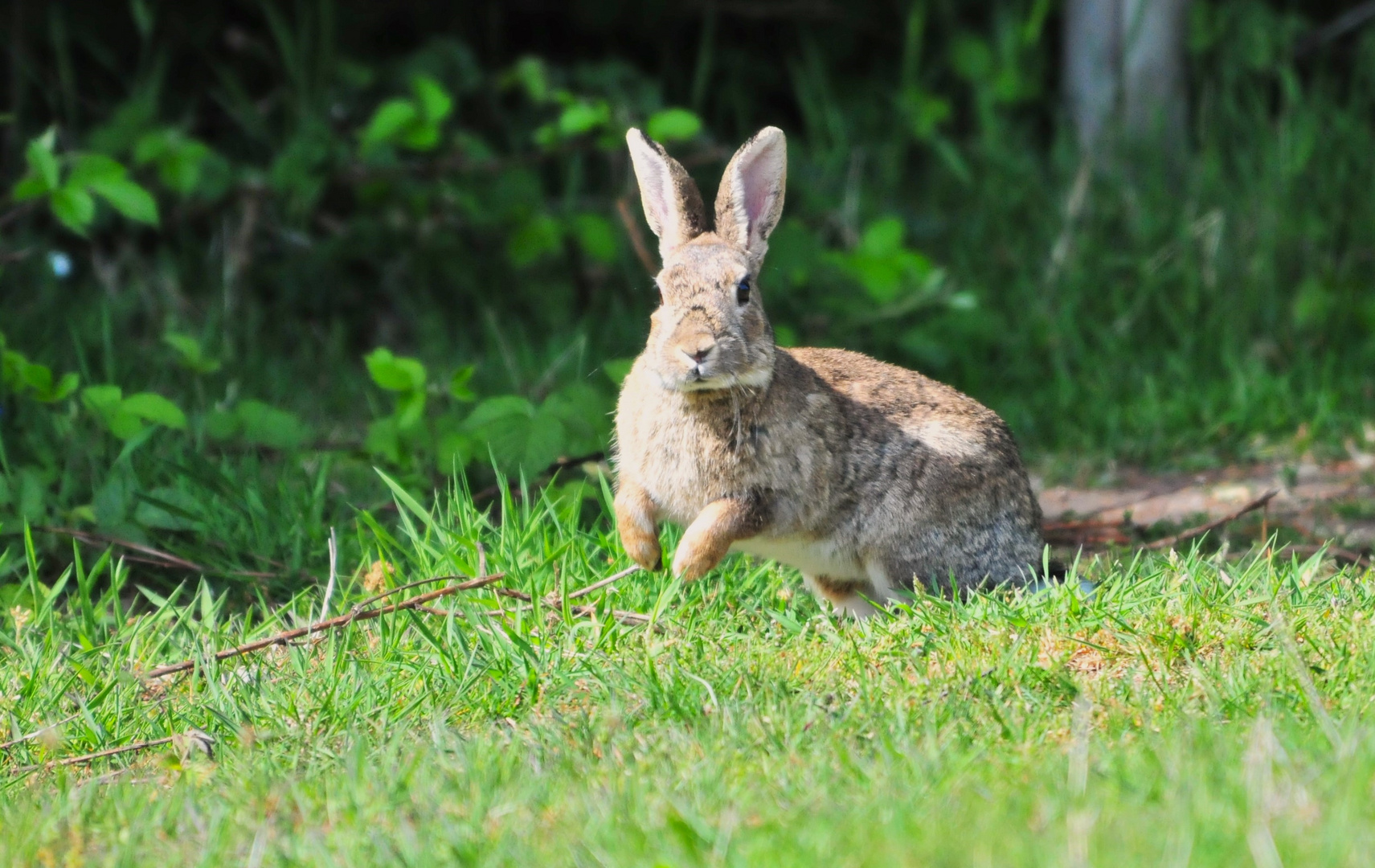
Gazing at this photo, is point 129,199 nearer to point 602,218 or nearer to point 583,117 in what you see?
point 583,117

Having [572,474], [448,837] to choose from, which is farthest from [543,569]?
[448,837]

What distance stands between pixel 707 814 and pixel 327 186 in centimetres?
441

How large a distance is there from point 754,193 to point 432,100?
2199mm

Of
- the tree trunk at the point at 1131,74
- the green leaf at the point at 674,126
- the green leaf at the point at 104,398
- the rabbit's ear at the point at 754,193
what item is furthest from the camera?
the tree trunk at the point at 1131,74

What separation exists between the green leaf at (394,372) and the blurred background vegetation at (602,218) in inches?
1.8

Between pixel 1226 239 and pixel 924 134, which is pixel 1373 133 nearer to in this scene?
pixel 1226 239

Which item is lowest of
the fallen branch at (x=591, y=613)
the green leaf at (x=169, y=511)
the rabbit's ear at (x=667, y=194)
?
the green leaf at (x=169, y=511)

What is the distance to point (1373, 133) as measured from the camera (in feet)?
22.6

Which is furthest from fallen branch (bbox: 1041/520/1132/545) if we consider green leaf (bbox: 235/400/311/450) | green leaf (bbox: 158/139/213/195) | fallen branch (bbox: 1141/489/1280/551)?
green leaf (bbox: 158/139/213/195)

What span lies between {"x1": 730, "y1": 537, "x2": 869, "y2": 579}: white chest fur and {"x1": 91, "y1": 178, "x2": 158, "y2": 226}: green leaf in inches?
79.2

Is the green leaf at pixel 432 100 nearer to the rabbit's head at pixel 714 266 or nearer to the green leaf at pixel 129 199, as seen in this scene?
the green leaf at pixel 129 199

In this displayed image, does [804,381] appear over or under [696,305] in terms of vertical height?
under

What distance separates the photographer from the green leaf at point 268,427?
4.52 m

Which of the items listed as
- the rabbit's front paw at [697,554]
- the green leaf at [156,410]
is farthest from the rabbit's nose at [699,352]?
the green leaf at [156,410]
